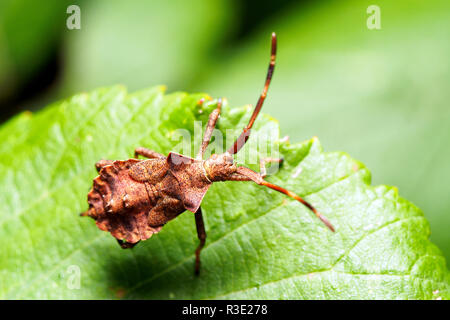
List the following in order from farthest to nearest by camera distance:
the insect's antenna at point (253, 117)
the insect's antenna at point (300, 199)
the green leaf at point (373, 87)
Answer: the green leaf at point (373, 87) → the insect's antenna at point (253, 117) → the insect's antenna at point (300, 199)

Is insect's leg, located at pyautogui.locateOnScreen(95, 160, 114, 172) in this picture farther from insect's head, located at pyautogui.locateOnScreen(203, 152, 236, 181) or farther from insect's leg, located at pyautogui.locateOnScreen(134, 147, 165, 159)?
insect's head, located at pyautogui.locateOnScreen(203, 152, 236, 181)

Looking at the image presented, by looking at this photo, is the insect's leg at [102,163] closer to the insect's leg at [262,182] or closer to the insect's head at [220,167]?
the insect's head at [220,167]

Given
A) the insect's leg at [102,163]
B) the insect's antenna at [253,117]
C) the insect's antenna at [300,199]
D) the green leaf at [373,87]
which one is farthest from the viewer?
the green leaf at [373,87]

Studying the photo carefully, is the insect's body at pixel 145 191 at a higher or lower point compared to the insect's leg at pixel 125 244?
higher

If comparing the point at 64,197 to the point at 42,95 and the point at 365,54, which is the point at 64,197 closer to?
the point at 42,95

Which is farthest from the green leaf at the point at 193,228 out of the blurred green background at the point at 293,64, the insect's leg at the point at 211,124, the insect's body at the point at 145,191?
the blurred green background at the point at 293,64

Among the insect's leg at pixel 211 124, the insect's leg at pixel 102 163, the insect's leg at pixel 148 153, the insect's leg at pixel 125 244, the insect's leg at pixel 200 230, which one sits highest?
the insect's leg at pixel 211 124

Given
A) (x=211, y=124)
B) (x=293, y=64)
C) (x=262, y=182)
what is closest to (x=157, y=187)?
(x=211, y=124)

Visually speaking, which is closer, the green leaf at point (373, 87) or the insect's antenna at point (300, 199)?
the insect's antenna at point (300, 199)
